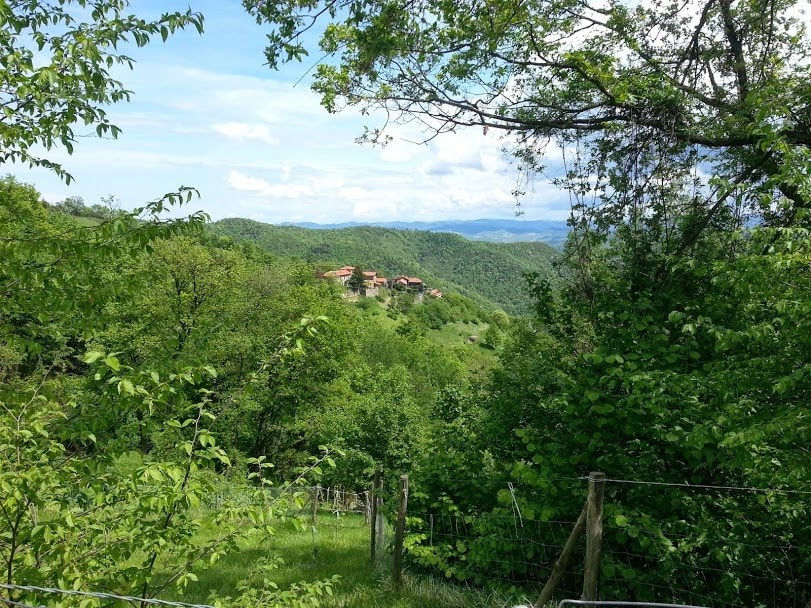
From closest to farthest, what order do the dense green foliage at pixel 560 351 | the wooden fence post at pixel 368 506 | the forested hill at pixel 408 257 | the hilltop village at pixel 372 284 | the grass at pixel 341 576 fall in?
the dense green foliage at pixel 560 351, the grass at pixel 341 576, the wooden fence post at pixel 368 506, the hilltop village at pixel 372 284, the forested hill at pixel 408 257

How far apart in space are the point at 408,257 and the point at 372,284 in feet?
255

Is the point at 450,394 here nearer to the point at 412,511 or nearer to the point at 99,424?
the point at 412,511

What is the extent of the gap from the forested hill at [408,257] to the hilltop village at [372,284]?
16.0m

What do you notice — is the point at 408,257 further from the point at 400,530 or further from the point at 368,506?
the point at 400,530

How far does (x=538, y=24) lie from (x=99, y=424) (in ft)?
20.0

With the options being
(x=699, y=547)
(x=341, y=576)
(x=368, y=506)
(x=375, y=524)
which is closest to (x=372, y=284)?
(x=368, y=506)

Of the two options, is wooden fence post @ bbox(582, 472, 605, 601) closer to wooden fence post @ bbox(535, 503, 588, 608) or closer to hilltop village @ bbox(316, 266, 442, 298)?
wooden fence post @ bbox(535, 503, 588, 608)

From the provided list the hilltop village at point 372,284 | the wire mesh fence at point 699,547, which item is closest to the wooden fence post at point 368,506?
the wire mesh fence at point 699,547

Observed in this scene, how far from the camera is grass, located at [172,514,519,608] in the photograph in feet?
19.1

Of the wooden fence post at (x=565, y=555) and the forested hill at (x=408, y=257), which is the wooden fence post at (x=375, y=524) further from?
the forested hill at (x=408, y=257)

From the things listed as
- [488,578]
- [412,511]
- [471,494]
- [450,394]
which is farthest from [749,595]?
[450,394]

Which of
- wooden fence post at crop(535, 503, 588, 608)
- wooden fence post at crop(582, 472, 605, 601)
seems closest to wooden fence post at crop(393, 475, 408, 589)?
wooden fence post at crop(535, 503, 588, 608)

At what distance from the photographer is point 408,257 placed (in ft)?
620

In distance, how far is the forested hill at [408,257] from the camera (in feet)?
465
